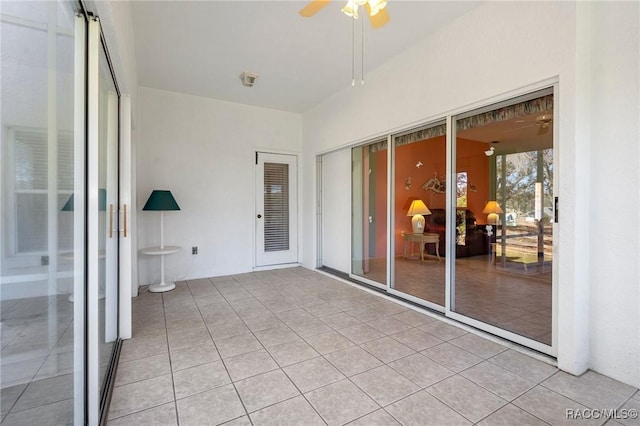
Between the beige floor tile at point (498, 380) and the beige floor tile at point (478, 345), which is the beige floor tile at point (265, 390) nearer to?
the beige floor tile at point (498, 380)

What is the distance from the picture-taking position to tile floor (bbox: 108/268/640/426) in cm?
171

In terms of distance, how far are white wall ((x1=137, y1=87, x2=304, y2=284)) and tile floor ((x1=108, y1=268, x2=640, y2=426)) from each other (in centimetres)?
159

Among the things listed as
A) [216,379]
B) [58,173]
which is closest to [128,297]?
[216,379]

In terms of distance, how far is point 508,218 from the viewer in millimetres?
2725

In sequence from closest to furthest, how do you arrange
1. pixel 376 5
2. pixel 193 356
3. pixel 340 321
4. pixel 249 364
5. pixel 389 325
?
1. pixel 376 5
2. pixel 249 364
3. pixel 193 356
4. pixel 389 325
5. pixel 340 321

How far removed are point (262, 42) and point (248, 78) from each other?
831 millimetres

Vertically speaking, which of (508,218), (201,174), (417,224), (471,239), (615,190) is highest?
(201,174)

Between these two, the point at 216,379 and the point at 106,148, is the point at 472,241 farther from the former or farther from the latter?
the point at 106,148

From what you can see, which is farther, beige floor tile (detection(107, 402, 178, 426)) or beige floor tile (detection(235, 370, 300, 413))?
beige floor tile (detection(235, 370, 300, 413))

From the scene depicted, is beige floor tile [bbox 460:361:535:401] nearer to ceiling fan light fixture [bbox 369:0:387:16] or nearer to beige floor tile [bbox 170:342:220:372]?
beige floor tile [bbox 170:342:220:372]

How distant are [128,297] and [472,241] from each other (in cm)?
331

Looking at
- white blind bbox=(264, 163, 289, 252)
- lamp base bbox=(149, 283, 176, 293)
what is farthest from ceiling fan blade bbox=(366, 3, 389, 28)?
lamp base bbox=(149, 283, 176, 293)

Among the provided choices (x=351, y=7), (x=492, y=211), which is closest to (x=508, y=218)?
(x=492, y=211)

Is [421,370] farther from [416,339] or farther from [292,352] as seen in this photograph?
[292,352]
